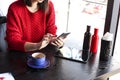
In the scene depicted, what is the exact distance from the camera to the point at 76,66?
1337 mm

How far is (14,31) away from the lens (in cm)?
160

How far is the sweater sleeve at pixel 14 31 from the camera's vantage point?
1.54 metres

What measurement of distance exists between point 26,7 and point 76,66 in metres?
0.64

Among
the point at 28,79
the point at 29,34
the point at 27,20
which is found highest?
the point at 27,20

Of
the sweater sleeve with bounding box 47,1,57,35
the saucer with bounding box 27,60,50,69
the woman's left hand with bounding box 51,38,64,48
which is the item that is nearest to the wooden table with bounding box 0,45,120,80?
the saucer with bounding box 27,60,50,69

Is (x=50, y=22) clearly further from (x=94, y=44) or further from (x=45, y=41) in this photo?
(x=94, y=44)

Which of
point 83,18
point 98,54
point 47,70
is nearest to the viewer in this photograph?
point 47,70

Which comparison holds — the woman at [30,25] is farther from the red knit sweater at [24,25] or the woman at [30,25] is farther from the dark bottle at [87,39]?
the dark bottle at [87,39]

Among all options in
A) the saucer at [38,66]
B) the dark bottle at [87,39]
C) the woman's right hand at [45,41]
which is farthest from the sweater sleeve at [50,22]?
the saucer at [38,66]

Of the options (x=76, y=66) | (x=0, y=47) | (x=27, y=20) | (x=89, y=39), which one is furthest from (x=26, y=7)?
(x=76, y=66)

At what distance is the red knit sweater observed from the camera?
5.18ft

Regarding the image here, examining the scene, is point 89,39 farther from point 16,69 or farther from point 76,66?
point 16,69

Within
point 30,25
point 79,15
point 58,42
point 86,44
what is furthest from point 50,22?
point 79,15

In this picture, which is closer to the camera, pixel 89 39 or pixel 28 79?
pixel 28 79
